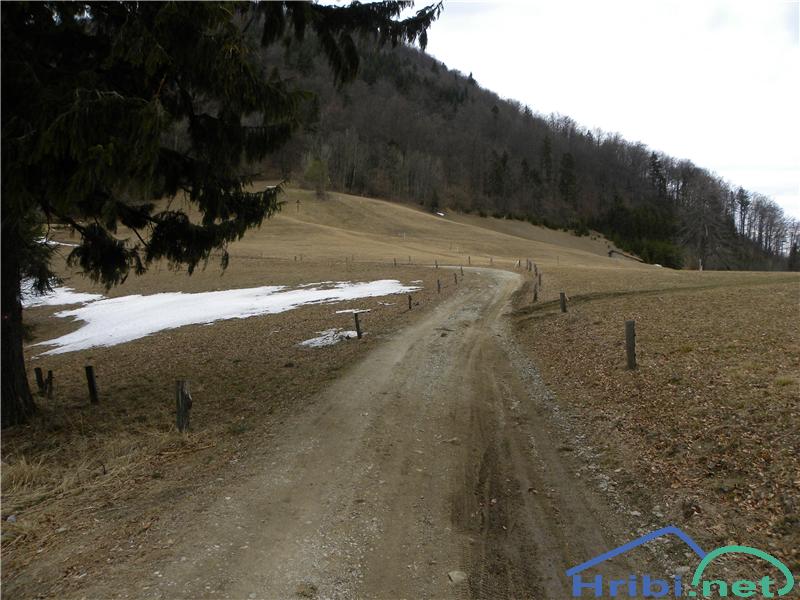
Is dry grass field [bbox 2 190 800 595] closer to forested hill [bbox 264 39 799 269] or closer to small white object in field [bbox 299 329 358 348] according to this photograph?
small white object in field [bbox 299 329 358 348]

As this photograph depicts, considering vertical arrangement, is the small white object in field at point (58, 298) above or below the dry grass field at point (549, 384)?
below

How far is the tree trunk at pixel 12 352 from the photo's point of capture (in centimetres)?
852

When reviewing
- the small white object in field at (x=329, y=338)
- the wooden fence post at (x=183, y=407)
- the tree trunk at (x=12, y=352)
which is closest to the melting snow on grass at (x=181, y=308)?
the small white object in field at (x=329, y=338)

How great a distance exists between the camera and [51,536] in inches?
194

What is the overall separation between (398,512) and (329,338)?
10.0 metres

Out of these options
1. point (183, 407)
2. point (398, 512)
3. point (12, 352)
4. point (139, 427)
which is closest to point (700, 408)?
point (398, 512)

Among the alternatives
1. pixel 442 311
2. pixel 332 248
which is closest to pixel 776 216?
pixel 332 248

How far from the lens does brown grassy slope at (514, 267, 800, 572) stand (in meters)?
4.93

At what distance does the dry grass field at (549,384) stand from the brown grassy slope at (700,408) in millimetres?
25

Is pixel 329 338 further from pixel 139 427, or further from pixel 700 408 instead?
pixel 700 408

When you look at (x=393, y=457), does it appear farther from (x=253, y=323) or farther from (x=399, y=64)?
(x=399, y=64)

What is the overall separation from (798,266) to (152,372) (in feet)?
392

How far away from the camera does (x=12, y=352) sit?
8.63 metres

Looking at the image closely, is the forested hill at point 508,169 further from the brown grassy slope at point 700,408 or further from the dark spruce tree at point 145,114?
the dark spruce tree at point 145,114
